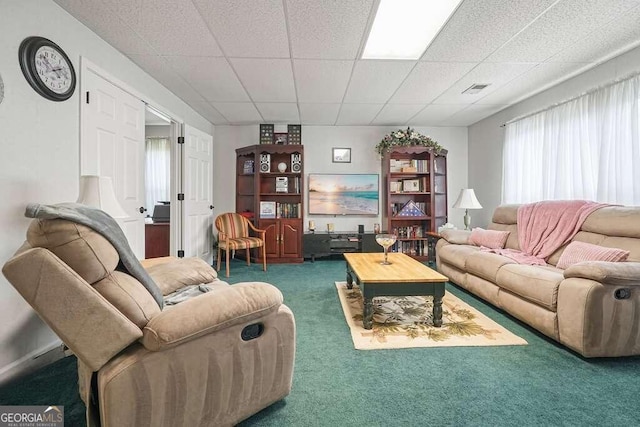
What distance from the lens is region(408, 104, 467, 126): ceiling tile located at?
14.1 feet

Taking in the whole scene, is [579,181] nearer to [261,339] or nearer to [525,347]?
[525,347]

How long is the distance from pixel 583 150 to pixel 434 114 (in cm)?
206

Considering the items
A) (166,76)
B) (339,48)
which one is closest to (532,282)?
(339,48)

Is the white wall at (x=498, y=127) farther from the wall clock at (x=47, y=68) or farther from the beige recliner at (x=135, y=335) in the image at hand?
the wall clock at (x=47, y=68)

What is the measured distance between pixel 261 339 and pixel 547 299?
2035 mm

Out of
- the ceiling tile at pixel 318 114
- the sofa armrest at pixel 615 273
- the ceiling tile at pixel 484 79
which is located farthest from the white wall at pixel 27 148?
the ceiling tile at pixel 484 79

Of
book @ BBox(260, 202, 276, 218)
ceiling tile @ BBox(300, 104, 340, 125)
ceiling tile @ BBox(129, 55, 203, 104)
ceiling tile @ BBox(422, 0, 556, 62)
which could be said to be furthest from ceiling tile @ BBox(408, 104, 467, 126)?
ceiling tile @ BBox(129, 55, 203, 104)

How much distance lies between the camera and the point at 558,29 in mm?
2344

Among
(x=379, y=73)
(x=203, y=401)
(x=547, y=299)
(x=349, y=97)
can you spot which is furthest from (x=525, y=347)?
(x=349, y=97)

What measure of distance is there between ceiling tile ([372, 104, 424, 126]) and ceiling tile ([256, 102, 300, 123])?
135cm

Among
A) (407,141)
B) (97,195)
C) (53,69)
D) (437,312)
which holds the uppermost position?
(407,141)

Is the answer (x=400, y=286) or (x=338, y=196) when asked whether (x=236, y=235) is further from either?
(x=400, y=286)

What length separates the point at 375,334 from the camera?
2266mm

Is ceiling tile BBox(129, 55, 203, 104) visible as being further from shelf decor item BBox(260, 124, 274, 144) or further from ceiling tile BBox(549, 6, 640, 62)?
ceiling tile BBox(549, 6, 640, 62)
